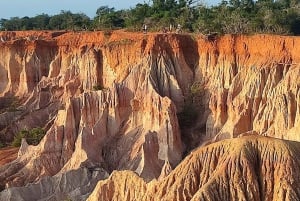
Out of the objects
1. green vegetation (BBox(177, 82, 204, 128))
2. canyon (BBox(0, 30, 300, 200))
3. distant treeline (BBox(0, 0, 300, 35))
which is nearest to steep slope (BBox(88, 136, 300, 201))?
canyon (BBox(0, 30, 300, 200))

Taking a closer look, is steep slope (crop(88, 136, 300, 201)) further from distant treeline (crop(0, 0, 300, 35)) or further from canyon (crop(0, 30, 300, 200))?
distant treeline (crop(0, 0, 300, 35))

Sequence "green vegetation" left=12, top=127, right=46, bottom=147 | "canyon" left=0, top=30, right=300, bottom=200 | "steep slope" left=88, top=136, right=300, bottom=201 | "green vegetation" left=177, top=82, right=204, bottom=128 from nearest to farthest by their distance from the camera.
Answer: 1. "steep slope" left=88, top=136, right=300, bottom=201
2. "canyon" left=0, top=30, right=300, bottom=200
3. "green vegetation" left=177, top=82, right=204, bottom=128
4. "green vegetation" left=12, top=127, right=46, bottom=147

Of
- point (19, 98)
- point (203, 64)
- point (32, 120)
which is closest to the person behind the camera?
point (203, 64)

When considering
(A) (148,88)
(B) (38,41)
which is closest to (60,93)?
(B) (38,41)

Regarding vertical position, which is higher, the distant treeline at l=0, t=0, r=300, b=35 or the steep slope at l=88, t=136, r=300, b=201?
the distant treeline at l=0, t=0, r=300, b=35

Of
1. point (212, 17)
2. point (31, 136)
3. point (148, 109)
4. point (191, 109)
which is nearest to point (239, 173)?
point (148, 109)

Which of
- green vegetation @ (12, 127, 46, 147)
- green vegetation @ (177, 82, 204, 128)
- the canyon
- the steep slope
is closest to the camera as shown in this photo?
the steep slope

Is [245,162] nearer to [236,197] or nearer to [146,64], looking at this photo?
[236,197]
